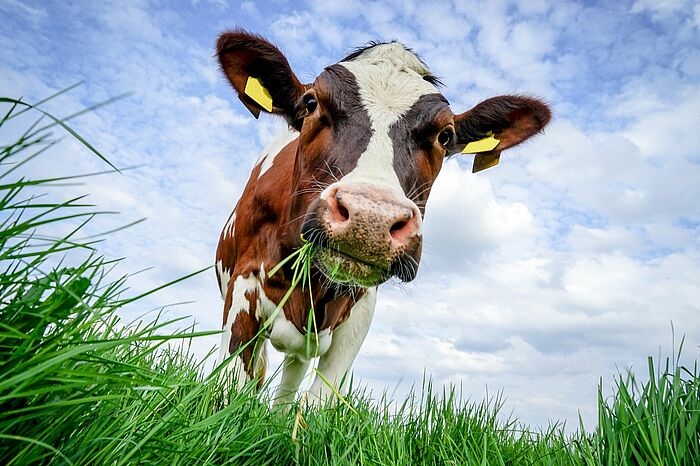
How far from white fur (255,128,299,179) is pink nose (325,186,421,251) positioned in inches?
106

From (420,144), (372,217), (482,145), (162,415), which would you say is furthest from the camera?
(482,145)

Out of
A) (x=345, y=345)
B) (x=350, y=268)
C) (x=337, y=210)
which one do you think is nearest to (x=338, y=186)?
(x=337, y=210)

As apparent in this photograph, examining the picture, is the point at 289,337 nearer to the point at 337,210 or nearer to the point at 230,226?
the point at 230,226

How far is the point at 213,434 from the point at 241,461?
24cm

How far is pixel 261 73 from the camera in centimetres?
499

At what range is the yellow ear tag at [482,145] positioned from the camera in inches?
209

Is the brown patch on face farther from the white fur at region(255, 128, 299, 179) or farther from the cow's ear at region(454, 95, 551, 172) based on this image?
the white fur at region(255, 128, 299, 179)

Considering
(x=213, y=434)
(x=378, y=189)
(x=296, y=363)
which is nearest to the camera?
(x=213, y=434)

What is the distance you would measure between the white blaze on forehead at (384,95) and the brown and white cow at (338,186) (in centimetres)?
1

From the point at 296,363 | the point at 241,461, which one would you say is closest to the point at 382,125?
the point at 241,461

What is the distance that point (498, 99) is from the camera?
5.32 m

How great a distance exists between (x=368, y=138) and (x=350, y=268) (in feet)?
3.40

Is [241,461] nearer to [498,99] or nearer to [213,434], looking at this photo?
[213,434]

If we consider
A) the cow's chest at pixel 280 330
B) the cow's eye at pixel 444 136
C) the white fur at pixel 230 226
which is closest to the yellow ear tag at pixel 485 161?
the cow's eye at pixel 444 136
